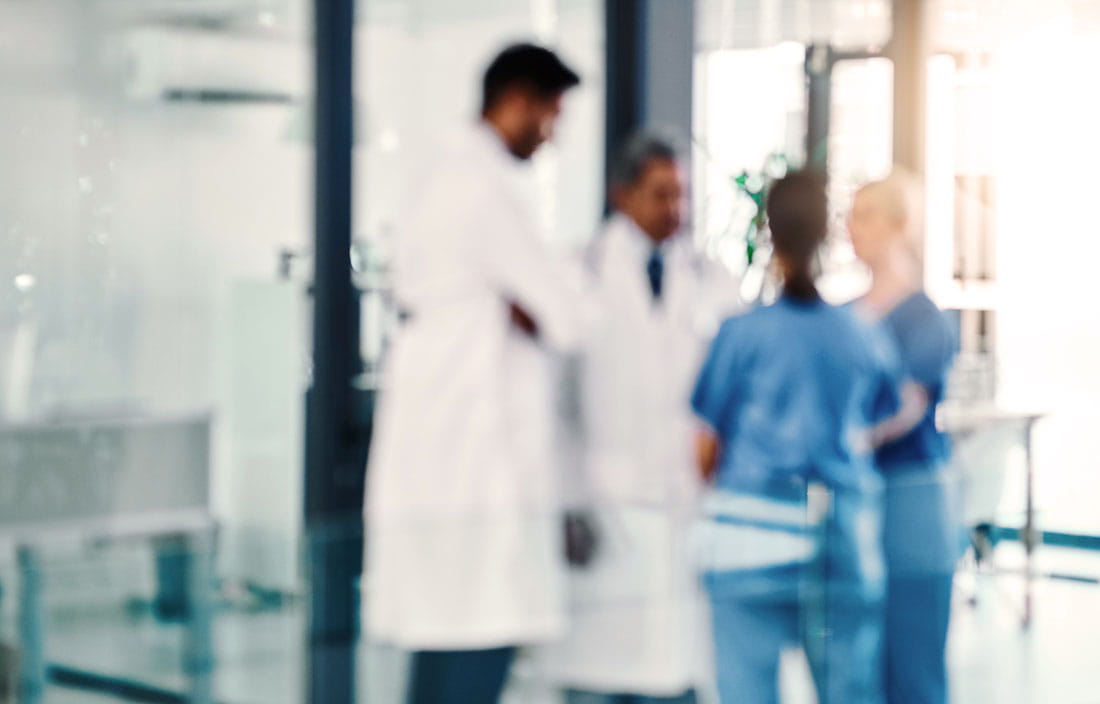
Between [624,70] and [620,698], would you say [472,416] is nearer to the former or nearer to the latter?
[620,698]

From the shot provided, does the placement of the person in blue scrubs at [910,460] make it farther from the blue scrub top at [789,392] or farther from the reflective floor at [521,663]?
the blue scrub top at [789,392]

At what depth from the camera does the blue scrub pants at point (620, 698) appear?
2.89 m

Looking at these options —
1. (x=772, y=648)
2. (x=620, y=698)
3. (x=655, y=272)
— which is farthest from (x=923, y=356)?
(x=620, y=698)

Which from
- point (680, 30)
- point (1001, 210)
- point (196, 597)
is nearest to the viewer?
point (196, 597)

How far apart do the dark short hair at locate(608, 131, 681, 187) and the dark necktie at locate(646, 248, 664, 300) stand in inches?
6.1

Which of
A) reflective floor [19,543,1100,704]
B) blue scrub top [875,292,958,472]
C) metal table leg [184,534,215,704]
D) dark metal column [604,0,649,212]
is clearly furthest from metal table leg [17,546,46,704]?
dark metal column [604,0,649,212]

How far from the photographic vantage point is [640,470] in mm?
3160

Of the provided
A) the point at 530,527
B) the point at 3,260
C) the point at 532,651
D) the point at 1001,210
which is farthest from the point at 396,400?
the point at 1001,210

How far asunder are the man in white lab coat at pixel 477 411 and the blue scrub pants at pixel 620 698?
122mm

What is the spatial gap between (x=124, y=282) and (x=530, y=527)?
1617 millimetres

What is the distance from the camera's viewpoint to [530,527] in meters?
2.82

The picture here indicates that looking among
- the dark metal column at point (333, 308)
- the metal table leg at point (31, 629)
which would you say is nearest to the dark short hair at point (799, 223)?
the metal table leg at point (31, 629)

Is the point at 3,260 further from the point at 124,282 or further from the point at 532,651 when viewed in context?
the point at 532,651

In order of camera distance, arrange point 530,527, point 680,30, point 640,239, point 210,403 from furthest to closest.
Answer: point 680,30 → point 210,403 → point 640,239 → point 530,527
